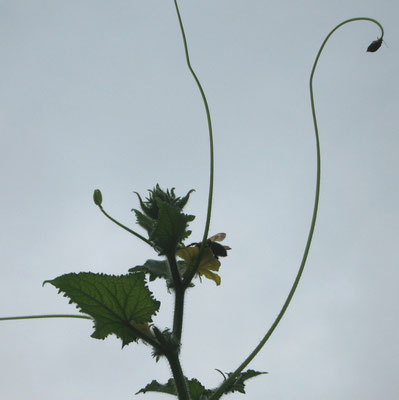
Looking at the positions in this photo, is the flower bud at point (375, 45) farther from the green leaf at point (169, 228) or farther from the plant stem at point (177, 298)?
the plant stem at point (177, 298)

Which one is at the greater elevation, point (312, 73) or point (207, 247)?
point (312, 73)

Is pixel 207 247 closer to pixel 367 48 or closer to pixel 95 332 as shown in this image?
pixel 95 332

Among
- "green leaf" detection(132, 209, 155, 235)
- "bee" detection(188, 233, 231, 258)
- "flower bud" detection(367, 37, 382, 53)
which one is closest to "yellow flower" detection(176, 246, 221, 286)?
"bee" detection(188, 233, 231, 258)

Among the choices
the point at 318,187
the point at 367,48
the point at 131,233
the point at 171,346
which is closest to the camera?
the point at 171,346

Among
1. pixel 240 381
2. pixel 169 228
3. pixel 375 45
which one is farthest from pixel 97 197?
pixel 375 45

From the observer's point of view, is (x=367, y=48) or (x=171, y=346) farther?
(x=367, y=48)

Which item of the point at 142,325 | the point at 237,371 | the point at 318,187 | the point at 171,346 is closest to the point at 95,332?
the point at 142,325

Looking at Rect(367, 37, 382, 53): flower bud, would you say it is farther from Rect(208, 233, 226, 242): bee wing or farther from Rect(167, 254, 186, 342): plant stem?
Rect(167, 254, 186, 342): plant stem

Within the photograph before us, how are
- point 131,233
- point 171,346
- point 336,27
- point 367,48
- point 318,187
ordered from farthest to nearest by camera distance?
point 336,27, point 367,48, point 318,187, point 131,233, point 171,346
